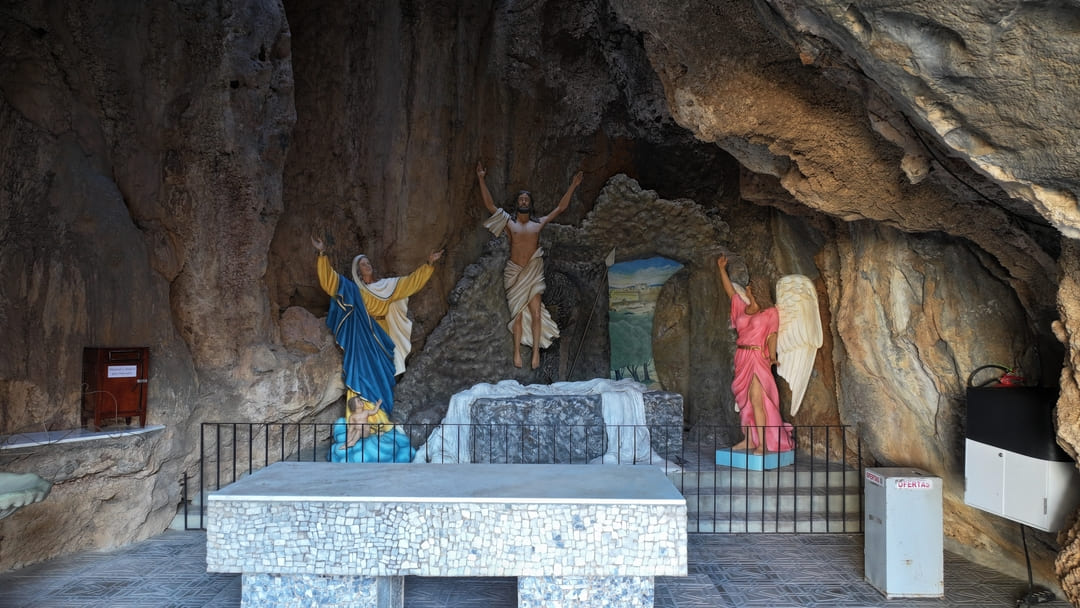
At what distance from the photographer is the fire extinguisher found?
4422 millimetres

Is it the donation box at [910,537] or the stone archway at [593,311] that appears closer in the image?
the donation box at [910,537]

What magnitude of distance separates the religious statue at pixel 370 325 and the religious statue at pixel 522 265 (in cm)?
109

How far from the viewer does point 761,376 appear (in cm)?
640

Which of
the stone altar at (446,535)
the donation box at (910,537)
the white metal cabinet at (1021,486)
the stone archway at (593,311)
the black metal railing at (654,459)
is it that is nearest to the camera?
the stone altar at (446,535)

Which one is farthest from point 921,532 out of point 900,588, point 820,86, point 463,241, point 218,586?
point 463,241

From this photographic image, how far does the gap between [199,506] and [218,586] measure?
1.47 metres

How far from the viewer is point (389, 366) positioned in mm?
6895

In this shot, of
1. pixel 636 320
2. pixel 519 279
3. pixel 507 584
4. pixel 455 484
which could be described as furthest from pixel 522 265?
pixel 455 484

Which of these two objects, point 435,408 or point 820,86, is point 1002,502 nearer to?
point 820,86

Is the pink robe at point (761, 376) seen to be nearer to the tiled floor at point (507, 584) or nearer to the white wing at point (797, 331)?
the white wing at point (797, 331)

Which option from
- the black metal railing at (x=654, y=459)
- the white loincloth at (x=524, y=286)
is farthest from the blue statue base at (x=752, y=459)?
the white loincloth at (x=524, y=286)

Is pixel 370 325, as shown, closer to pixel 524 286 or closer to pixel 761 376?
pixel 524 286

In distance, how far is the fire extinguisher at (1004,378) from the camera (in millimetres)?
4422

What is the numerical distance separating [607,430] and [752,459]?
134 cm
